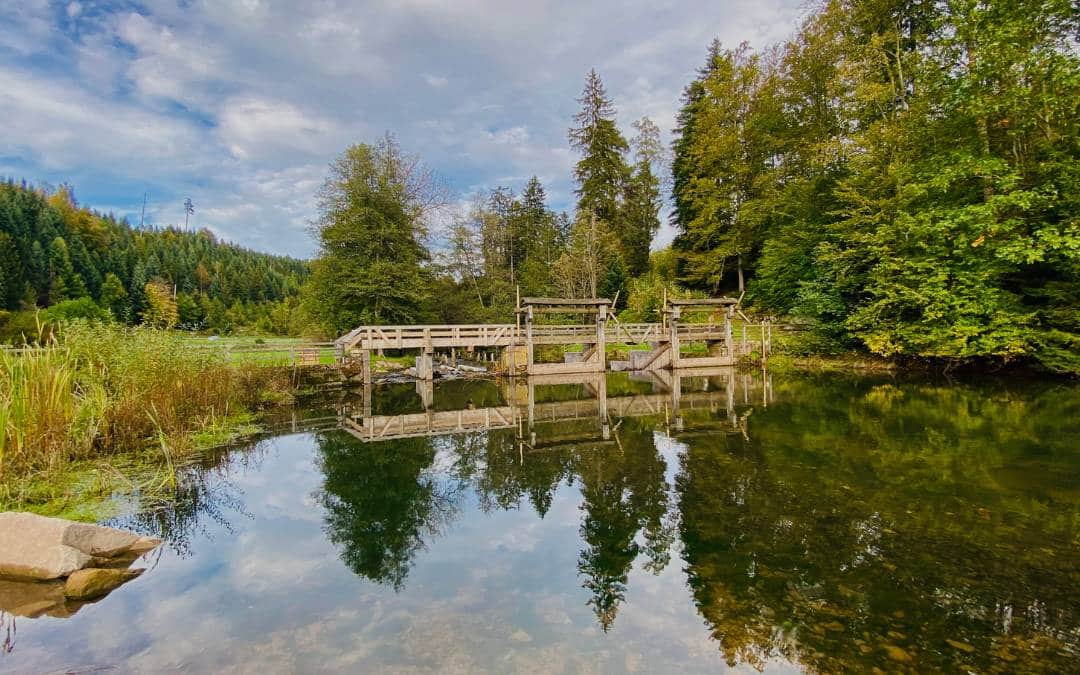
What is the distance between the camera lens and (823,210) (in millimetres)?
24172

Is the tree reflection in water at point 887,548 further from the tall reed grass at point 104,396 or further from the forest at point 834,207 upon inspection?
the forest at point 834,207

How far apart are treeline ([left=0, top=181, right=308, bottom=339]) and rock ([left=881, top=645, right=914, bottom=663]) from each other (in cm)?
4132

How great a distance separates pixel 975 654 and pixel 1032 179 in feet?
61.0

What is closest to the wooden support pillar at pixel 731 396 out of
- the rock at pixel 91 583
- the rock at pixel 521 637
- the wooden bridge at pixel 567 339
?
the wooden bridge at pixel 567 339

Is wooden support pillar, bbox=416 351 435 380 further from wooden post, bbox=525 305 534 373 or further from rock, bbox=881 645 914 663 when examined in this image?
rock, bbox=881 645 914 663

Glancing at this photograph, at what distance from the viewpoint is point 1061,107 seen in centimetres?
1380

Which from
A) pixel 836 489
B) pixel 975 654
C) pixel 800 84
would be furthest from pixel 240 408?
pixel 800 84

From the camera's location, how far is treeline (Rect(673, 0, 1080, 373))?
560 inches

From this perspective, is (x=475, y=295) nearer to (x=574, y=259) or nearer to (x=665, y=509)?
(x=574, y=259)

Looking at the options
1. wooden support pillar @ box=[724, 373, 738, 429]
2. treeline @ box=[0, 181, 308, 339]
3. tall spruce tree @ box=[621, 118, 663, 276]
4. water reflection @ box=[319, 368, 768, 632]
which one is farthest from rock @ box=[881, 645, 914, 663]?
treeline @ box=[0, 181, 308, 339]

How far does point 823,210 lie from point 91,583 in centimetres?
2815

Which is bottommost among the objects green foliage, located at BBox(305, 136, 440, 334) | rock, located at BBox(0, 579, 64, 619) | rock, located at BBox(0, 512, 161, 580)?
rock, located at BBox(0, 579, 64, 619)

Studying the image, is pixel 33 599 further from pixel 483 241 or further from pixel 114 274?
pixel 114 274

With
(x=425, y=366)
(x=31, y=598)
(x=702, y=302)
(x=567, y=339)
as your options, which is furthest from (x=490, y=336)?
(x=31, y=598)
